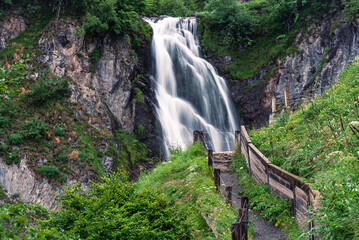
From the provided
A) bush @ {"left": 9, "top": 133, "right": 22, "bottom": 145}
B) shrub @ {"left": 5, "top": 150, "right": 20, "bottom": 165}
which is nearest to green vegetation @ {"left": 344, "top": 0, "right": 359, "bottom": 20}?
bush @ {"left": 9, "top": 133, "right": 22, "bottom": 145}

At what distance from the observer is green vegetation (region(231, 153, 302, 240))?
6.01m

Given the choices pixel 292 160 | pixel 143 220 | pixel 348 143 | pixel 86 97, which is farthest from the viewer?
pixel 86 97

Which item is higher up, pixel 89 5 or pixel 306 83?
pixel 89 5

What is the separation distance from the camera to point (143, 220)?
5078mm

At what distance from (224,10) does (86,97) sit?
15.3m

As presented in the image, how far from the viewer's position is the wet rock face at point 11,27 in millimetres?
17547

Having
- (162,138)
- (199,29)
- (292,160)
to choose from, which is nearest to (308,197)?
(292,160)

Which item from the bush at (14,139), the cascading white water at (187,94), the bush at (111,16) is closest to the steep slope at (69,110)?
the bush at (14,139)

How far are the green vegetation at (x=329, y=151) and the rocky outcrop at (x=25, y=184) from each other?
10.2 m

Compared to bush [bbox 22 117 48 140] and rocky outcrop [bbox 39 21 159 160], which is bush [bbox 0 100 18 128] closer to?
bush [bbox 22 117 48 140]

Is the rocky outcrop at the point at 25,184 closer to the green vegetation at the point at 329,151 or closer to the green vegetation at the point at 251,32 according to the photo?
the green vegetation at the point at 329,151

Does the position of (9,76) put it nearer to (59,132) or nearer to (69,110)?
(59,132)

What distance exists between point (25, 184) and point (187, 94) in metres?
12.2

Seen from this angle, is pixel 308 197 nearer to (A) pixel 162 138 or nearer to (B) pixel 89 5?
(A) pixel 162 138
